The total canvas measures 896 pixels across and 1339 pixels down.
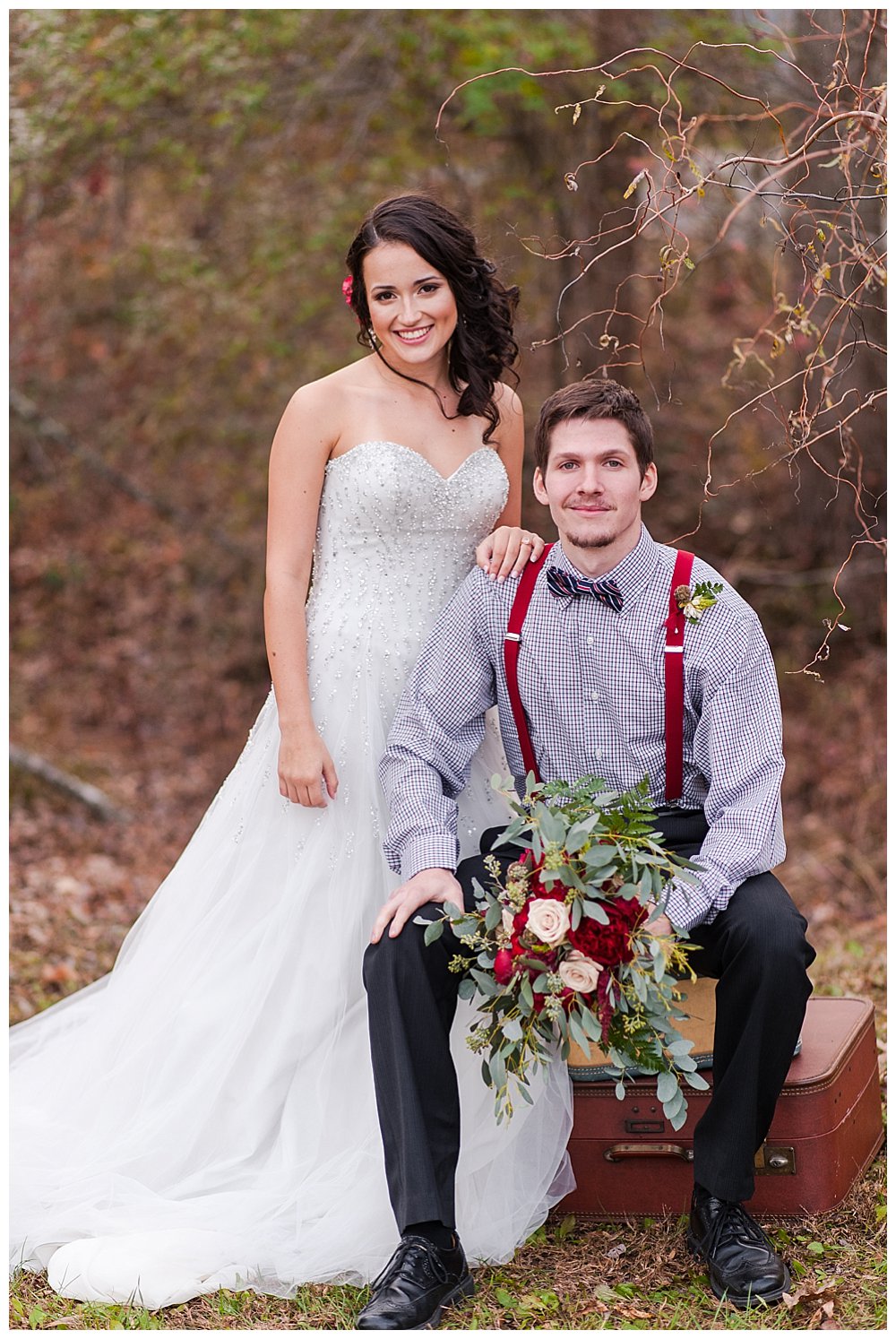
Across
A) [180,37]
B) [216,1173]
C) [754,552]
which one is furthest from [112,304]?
[216,1173]

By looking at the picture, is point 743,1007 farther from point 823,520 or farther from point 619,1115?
point 823,520

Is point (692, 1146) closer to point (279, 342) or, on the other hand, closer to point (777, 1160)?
point (777, 1160)

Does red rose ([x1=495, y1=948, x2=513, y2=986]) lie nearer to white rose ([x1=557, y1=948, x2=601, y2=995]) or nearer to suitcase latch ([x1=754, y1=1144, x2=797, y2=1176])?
white rose ([x1=557, y1=948, x2=601, y2=995])

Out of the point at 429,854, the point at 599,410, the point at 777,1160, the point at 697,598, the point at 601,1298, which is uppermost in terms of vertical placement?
the point at 599,410

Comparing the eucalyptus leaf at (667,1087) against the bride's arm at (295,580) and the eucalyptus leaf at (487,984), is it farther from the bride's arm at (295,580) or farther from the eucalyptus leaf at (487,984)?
the bride's arm at (295,580)

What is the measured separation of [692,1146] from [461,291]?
2.09m

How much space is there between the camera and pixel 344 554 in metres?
3.35

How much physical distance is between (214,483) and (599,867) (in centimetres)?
717

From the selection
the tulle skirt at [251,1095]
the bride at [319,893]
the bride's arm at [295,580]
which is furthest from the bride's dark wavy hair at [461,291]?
the tulle skirt at [251,1095]

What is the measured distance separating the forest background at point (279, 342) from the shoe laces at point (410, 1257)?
2337 millimetres

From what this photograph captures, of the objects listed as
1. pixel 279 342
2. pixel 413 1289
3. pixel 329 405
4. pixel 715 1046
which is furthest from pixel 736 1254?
pixel 279 342

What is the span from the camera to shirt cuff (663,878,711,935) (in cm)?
271

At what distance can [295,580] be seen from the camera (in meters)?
3.25

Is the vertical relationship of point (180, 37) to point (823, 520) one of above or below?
above
